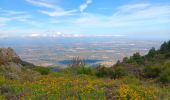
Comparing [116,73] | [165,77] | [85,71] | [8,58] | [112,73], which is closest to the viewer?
[165,77]

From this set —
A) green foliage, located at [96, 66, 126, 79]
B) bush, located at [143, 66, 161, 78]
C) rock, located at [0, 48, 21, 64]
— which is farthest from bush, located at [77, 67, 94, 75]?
rock, located at [0, 48, 21, 64]

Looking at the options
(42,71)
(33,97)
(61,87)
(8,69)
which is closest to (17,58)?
(42,71)

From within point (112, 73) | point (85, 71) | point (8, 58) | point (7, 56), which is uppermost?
point (7, 56)

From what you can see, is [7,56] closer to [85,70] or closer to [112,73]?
[85,70]

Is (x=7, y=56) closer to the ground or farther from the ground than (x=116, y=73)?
farther from the ground

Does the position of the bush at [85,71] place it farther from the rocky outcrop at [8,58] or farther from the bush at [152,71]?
the rocky outcrop at [8,58]

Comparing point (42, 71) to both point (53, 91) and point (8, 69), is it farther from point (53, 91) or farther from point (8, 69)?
point (53, 91)

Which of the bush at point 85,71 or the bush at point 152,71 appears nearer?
the bush at point 152,71

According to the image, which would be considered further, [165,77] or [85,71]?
[85,71]

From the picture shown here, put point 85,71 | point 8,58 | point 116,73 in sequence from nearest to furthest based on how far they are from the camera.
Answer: point 8,58, point 116,73, point 85,71

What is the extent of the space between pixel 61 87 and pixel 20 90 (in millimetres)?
1300

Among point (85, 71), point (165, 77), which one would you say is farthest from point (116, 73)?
point (165, 77)

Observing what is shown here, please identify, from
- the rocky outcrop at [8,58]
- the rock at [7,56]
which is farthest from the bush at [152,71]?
the rock at [7,56]

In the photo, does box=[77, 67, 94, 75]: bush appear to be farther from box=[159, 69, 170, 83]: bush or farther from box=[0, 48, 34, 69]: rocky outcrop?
box=[159, 69, 170, 83]: bush
